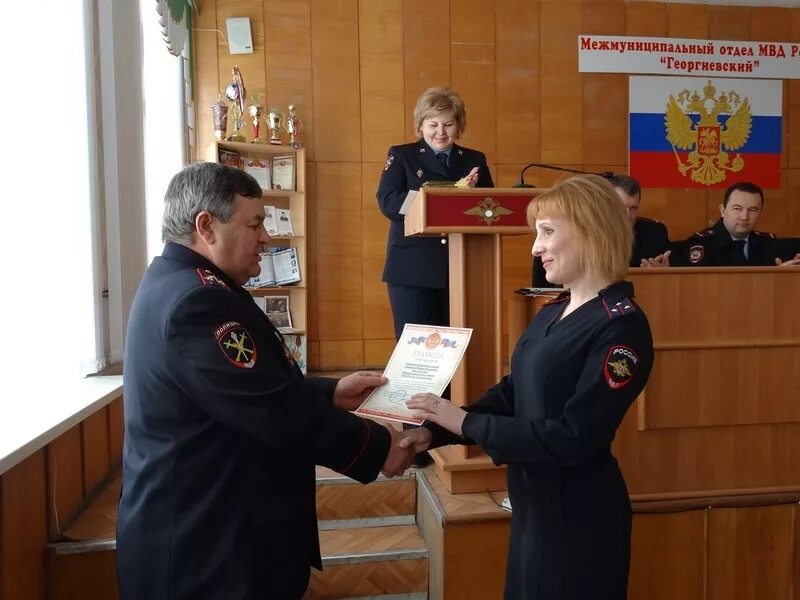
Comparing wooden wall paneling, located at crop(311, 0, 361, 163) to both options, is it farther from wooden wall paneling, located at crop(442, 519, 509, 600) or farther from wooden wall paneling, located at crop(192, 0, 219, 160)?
wooden wall paneling, located at crop(442, 519, 509, 600)

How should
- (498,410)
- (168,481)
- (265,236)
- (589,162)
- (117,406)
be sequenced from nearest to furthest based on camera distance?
1. (168,481)
2. (265,236)
3. (498,410)
4. (117,406)
5. (589,162)

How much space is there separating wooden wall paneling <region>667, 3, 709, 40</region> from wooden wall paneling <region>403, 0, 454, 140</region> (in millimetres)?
1980

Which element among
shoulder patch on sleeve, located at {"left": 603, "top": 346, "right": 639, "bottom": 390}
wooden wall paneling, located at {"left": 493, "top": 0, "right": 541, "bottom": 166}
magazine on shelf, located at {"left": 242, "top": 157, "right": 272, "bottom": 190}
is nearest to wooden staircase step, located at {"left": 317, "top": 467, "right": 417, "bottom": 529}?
shoulder patch on sleeve, located at {"left": 603, "top": 346, "right": 639, "bottom": 390}

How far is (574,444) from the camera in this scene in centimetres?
139

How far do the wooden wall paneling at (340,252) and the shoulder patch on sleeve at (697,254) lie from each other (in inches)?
104

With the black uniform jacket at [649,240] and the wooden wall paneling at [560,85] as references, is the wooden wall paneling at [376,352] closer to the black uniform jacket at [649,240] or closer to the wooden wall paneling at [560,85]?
the black uniform jacket at [649,240]

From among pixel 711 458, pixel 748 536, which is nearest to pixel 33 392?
pixel 711 458

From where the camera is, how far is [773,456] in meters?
2.89

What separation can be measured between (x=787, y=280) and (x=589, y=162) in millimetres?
3089

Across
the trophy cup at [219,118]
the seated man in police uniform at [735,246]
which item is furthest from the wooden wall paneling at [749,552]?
the trophy cup at [219,118]

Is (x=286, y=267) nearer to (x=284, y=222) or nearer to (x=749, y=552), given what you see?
(x=284, y=222)

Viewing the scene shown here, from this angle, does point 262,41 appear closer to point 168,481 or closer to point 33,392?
point 33,392

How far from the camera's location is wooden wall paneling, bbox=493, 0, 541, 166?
18.0 ft

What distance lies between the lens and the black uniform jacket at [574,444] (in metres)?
1.39
